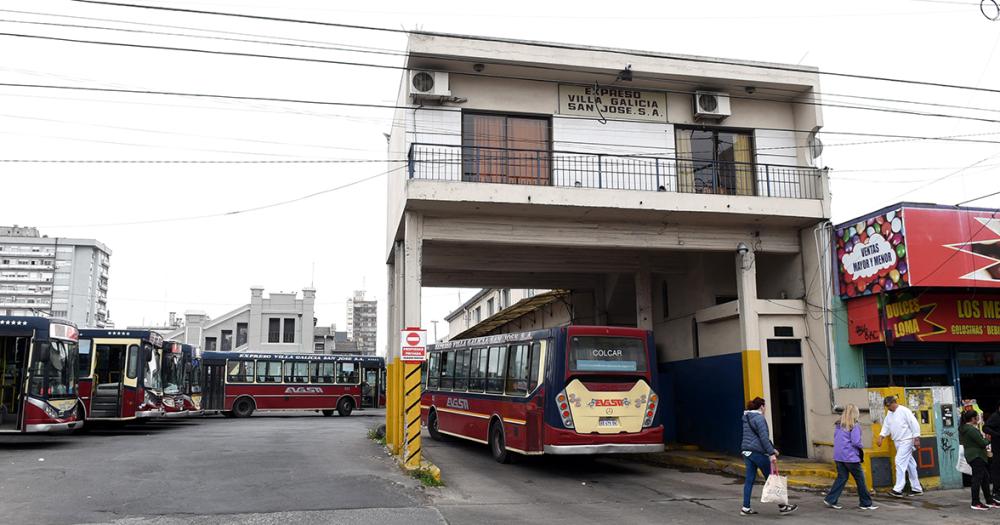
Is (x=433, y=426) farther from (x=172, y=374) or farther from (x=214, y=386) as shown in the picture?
(x=214, y=386)

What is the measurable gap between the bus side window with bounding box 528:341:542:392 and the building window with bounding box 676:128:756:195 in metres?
5.67

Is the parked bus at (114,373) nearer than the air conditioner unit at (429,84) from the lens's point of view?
No

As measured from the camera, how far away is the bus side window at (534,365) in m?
15.3

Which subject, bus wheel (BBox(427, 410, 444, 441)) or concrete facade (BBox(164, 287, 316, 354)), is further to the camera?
concrete facade (BBox(164, 287, 316, 354))

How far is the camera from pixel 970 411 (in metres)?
11.9

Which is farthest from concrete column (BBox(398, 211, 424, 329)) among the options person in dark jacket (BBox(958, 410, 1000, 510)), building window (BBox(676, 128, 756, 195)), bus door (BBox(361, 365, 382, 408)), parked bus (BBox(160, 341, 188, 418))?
bus door (BBox(361, 365, 382, 408))

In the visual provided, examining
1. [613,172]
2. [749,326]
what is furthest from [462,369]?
[749,326]

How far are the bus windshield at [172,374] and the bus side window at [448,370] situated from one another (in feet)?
34.8

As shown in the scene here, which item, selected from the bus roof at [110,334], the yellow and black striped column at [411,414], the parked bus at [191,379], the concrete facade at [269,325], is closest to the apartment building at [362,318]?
the concrete facade at [269,325]

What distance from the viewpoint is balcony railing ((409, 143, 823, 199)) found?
1711cm

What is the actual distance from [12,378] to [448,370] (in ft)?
34.2

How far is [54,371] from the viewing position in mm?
17891

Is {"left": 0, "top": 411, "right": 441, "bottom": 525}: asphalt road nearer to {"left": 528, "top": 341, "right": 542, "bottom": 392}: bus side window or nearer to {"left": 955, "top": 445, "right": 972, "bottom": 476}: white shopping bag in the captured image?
{"left": 528, "top": 341, "right": 542, "bottom": 392}: bus side window

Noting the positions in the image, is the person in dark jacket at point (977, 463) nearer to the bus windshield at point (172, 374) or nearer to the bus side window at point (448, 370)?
the bus side window at point (448, 370)
